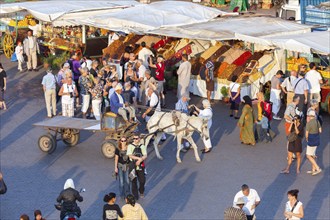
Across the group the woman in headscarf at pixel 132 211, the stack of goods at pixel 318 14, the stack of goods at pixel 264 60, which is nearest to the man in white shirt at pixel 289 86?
the stack of goods at pixel 264 60

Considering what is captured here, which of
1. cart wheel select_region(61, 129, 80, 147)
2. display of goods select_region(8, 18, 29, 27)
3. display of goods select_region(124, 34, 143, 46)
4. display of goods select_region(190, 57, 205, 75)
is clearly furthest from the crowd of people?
display of goods select_region(8, 18, 29, 27)

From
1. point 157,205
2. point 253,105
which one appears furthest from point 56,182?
point 253,105

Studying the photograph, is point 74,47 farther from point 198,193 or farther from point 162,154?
point 198,193

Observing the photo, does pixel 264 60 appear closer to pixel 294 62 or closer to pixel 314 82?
pixel 294 62

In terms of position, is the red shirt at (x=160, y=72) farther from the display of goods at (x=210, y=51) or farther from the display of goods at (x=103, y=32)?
the display of goods at (x=103, y=32)

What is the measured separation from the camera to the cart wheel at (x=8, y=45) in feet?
113

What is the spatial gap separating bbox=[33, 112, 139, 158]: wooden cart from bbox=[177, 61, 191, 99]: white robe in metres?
4.29

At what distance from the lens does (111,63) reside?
30.3 metres

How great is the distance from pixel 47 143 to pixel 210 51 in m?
7.76

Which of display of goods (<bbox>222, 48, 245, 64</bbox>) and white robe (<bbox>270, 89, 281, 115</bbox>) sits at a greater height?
display of goods (<bbox>222, 48, 245, 64</bbox>)

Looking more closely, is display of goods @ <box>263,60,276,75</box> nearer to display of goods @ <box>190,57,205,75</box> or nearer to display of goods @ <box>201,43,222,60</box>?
display of goods @ <box>190,57,205,75</box>

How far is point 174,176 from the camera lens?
2202 cm

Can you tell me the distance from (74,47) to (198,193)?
13034 mm

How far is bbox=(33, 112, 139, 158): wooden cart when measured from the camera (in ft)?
74.8
